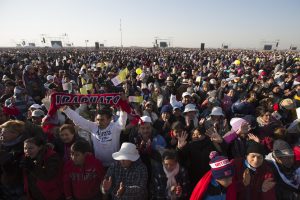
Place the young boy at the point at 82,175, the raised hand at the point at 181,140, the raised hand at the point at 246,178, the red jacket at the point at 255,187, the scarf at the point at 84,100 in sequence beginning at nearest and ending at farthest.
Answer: the raised hand at the point at 246,178 < the red jacket at the point at 255,187 < the young boy at the point at 82,175 < the raised hand at the point at 181,140 < the scarf at the point at 84,100

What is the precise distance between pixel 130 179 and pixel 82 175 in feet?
2.18

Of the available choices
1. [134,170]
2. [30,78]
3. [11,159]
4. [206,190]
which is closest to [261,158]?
[206,190]

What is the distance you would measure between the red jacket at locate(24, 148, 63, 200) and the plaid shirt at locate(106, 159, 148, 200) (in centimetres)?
71

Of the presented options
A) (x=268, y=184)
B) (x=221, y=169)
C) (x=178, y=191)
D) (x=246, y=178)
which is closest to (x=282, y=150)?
(x=268, y=184)

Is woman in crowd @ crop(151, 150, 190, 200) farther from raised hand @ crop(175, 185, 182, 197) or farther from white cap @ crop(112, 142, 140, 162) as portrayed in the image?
white cap @ crop(112, 142, 140, 162)

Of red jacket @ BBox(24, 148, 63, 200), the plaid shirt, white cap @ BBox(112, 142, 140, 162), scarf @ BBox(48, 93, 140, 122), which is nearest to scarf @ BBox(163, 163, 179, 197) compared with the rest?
the plaid shirt

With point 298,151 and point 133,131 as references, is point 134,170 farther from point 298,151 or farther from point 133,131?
point 298,151

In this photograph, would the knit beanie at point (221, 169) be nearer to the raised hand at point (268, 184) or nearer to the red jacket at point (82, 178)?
the raised hand at point (268, 184)

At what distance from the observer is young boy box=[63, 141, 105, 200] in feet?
10.8

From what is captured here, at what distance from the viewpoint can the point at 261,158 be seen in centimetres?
306

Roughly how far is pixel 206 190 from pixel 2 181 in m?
2.76

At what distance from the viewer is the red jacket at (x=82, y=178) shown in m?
3.30

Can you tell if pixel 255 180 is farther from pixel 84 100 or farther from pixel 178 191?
pixel 84 100

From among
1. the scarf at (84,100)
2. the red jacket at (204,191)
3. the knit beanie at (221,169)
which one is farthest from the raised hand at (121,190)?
the scarf at (84,100)
